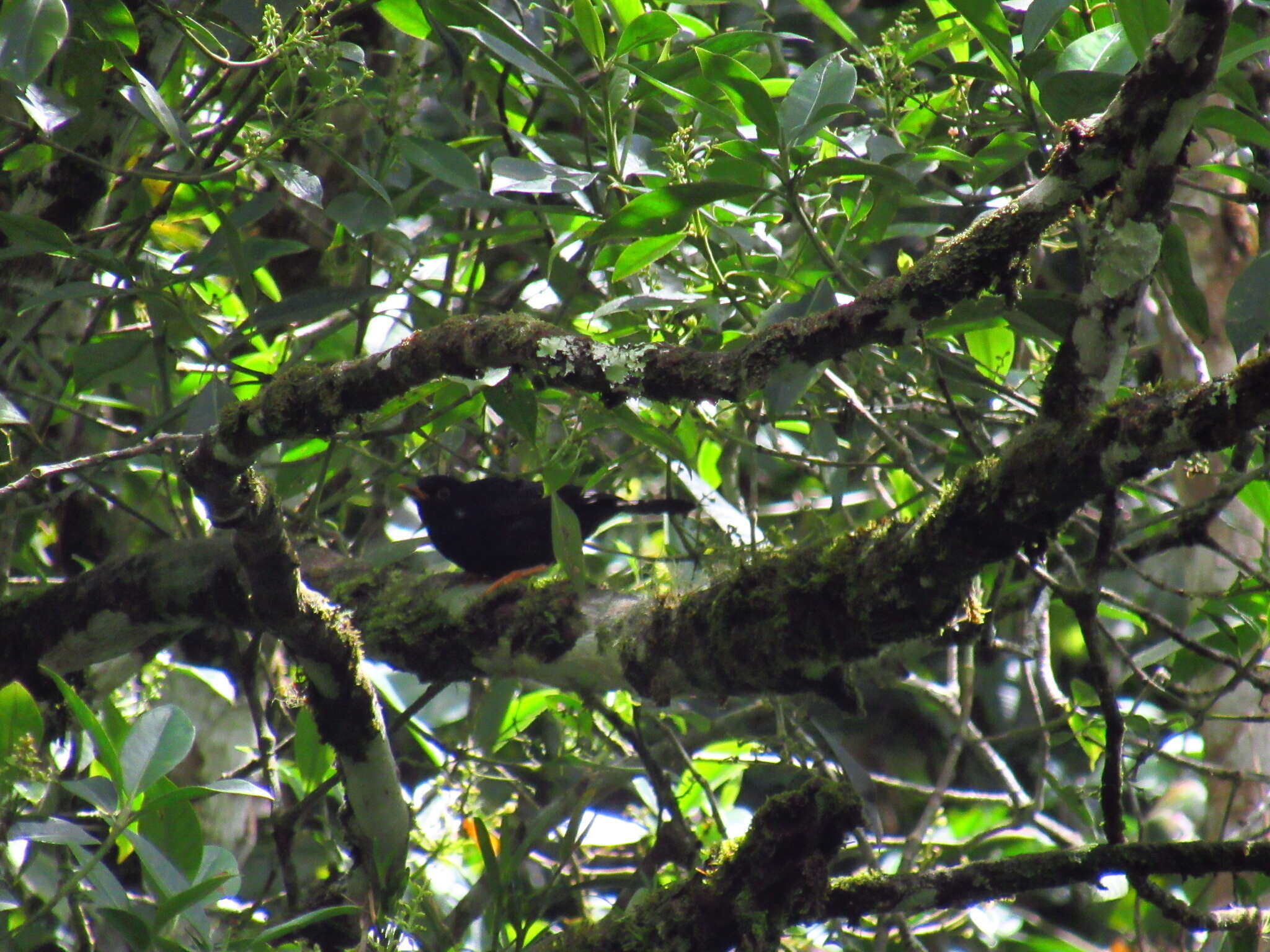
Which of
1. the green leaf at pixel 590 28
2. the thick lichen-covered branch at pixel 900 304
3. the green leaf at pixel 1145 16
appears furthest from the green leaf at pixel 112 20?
the green leaf at pixel 1145 16

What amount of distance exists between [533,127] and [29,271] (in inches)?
65.7

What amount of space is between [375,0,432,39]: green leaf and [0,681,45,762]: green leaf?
1.91m

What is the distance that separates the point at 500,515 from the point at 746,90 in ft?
7.51

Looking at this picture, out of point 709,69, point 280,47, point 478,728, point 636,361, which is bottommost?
point 478,728

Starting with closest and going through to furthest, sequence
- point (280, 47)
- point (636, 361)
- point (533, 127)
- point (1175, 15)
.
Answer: point (1175, 15), point (636, 361), point (280, 47), point (533, 127)

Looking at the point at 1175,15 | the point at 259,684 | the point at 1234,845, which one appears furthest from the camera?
the point at 259,684

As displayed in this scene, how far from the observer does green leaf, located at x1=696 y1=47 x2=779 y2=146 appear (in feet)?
7.97

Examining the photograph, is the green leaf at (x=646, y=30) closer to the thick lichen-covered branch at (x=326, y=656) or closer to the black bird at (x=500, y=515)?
the thick lichen-covered branch at (x=326, y=656)

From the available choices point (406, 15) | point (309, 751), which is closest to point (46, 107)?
point (406, 15)

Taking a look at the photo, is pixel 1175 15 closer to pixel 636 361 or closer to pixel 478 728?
pixel 636 361

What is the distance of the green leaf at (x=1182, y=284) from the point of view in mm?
2576

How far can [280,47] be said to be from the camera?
2629 mm

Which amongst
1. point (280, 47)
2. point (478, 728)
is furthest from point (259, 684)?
point (280, 47)

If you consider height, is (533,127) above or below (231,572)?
above
